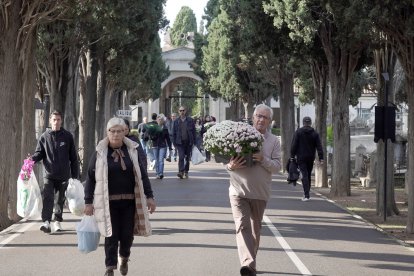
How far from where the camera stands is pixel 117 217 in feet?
30.9

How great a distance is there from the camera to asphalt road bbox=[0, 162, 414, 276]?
11.0 m

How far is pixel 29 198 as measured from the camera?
48.4 feet

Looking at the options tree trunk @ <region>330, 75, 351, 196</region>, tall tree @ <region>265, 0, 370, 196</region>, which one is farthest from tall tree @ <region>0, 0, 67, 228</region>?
tree trunk @ <region>330, 75, 351, 196</region>

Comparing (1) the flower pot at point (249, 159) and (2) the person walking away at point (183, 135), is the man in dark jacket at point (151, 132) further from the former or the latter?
(1) the flower pot at point (249, 159)

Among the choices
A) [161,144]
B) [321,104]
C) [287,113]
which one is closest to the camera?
[161,144]

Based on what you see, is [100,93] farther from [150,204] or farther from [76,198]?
[150,204]

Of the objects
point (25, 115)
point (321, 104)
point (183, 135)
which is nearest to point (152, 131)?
point (183, 135)

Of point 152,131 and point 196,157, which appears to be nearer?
point 196,157

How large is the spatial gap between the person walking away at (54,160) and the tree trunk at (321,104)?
14652 mm

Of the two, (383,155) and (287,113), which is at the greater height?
(287,113)

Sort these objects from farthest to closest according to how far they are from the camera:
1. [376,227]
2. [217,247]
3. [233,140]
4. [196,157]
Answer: [196,157], [376,227], [217,247], [233,140]

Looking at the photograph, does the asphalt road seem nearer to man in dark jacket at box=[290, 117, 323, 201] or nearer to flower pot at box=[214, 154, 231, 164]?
flower pot at box=[214, 154, 231, 164]

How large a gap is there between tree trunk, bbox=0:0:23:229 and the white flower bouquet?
710 centimetres

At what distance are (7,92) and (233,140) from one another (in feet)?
25.4
